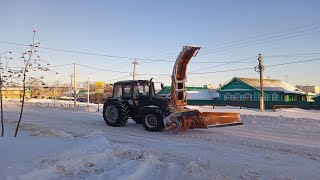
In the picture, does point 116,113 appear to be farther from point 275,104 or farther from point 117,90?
point 275,104

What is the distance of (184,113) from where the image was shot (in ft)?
41.8

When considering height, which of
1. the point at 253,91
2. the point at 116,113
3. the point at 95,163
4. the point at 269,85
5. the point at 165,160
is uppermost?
the point at 269,85

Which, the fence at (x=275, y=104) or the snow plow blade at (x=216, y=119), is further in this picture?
the fence at (x=275, y=104)

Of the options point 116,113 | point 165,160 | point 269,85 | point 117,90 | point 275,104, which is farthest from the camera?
point 269,85

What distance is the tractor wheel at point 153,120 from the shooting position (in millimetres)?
13008

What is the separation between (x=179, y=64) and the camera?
13359mm

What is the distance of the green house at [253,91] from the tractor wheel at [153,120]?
141ft

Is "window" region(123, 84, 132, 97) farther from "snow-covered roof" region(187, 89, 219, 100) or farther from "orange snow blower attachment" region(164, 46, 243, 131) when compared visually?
"snow-covered roof" region(187, 89, 219, 100)

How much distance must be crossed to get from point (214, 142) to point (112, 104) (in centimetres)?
622

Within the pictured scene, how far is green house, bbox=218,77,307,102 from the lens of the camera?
5412 centimetres

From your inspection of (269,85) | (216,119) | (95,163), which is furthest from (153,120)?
(269,85)

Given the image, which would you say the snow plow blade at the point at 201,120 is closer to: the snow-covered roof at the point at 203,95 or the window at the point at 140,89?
the window at the point at 140,89

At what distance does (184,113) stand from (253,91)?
43796 mm

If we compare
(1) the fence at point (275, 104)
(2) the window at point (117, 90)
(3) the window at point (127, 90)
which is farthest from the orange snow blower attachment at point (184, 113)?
(1) the fence at point (275, 104)
